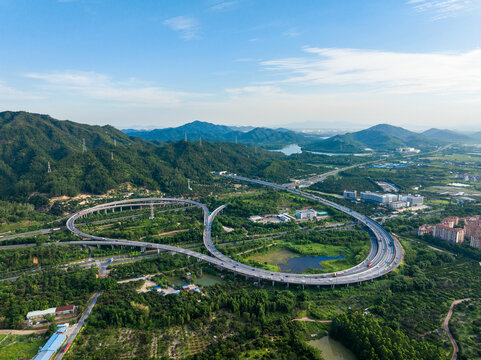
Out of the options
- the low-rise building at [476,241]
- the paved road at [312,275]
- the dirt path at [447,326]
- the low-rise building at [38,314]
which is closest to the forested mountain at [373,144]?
the paved road at [312,275]

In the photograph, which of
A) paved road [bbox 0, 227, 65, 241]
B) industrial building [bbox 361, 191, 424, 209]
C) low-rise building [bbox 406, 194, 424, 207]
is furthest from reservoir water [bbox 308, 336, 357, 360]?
low-rise building [bbox 406, 194, 424, 207]

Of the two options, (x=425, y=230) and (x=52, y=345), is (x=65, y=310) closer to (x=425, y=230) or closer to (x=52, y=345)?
(x=52, y=345)

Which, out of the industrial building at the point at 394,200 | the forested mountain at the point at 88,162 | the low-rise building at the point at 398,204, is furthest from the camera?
the forested mountain at the point at 88,162

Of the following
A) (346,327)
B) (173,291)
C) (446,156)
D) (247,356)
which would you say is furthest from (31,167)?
(446,156)

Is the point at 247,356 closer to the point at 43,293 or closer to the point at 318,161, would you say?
the point at 43,293

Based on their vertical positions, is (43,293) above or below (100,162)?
below

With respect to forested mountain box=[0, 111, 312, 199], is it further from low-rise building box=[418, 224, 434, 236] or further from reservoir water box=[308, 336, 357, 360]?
reservoir water box=[308, 336, 357, 360]

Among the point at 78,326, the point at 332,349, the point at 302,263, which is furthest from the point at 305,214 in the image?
the point at 78,326

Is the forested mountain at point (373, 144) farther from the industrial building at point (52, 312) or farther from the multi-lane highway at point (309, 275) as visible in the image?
the industrial building at point (52, 312)
